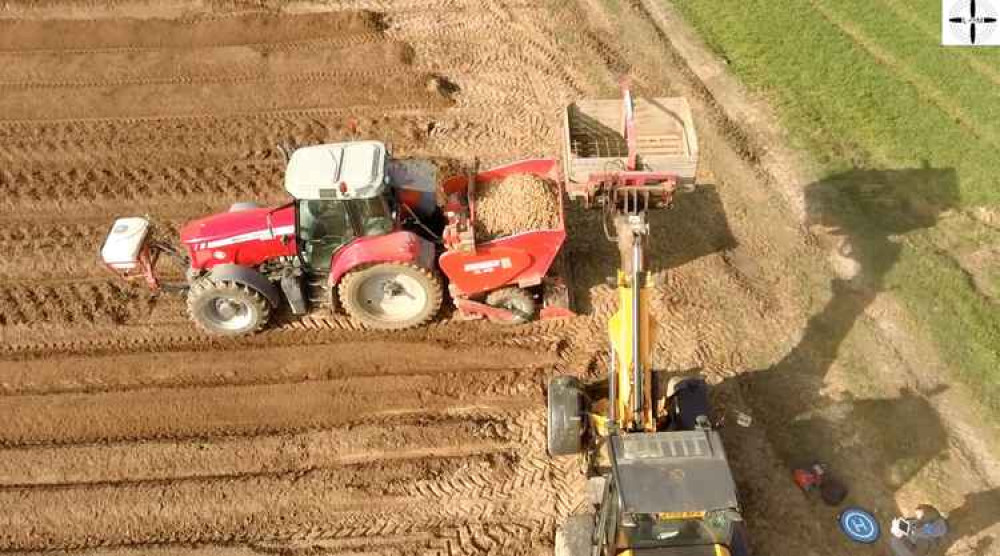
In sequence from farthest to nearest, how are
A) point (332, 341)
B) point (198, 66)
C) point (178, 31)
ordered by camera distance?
1. point (178, 31)
2. point (198, 66)
3. point (332, 341)

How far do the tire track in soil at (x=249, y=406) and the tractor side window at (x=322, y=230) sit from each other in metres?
1.56

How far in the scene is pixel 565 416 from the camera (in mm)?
8070

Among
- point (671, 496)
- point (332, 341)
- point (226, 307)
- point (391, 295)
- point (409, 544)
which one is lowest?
point (409, 544)

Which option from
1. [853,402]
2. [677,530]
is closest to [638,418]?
[677,530]

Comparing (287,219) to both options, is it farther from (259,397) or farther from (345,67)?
(345,67)

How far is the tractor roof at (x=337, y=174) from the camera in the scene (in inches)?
351

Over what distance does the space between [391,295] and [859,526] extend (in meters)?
5.84

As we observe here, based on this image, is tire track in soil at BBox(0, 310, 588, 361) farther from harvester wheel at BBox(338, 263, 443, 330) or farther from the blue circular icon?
the blue circular icon

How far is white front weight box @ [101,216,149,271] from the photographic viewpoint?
9.52m

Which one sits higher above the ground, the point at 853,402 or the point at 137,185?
the point at 137,185

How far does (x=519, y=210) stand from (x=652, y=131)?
→ 89.1 inches

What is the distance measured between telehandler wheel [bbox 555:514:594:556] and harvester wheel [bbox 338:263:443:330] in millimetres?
3263

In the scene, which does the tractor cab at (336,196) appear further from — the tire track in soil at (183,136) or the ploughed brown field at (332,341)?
the tire track in soil at (183,136)

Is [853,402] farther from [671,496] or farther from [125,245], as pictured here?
[125,245]
